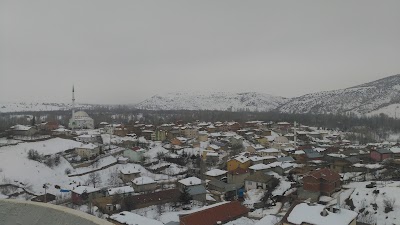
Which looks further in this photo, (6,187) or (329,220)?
(6,187)

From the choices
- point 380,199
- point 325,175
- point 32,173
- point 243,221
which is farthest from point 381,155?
point 32,173

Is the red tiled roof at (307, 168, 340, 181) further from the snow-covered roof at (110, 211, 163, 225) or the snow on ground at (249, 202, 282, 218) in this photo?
the snow-covered roof at (110, 211, 163, 225)

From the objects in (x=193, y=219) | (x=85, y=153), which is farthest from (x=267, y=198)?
(x=85, y=153)

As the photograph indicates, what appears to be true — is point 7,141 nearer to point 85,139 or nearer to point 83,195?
point 85,139

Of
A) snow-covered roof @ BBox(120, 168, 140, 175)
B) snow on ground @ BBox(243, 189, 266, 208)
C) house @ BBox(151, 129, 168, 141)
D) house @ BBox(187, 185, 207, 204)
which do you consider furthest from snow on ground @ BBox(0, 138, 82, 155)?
snow on ground @ BBox(243, 189, 266, 208)

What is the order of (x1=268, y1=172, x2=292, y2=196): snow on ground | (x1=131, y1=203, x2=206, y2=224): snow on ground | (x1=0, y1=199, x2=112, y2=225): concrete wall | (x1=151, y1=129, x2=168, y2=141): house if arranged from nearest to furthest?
1. (x1=0, y1=199, x2=112, y2=225): concrete wall
2. (x1=131, y1=203, x2=206, y2=224): snow on ground
3. (x1=268, y1=172, x2=292, y2=196): snow on ground
4. (x1=151, y1=129, x2=168, y2=141): house

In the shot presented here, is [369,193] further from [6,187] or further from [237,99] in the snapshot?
[237,99]
